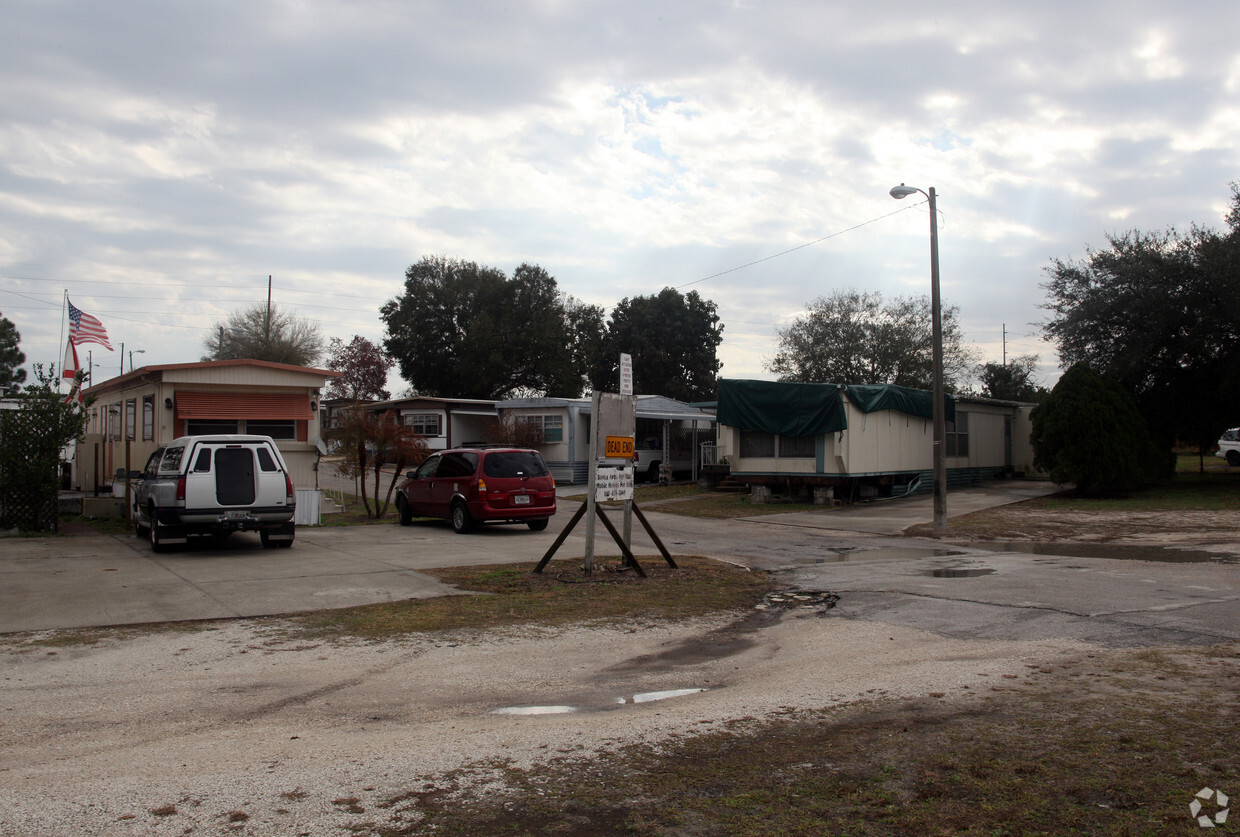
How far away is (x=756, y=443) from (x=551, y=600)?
1625 centimetres

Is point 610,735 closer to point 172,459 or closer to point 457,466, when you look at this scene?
point 172,459

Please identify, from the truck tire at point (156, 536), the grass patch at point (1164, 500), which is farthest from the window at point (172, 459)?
the grass patch at point (1164, 500)

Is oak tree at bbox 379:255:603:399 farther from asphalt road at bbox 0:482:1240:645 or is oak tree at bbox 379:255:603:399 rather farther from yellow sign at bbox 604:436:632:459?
yellow sign at bbox 604:436:632:459

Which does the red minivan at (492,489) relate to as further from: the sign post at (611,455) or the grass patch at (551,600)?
the sign post at (611,455)

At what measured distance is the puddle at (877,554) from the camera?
13516 mm

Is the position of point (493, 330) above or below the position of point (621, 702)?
above

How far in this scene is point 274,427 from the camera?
1933 centimetres

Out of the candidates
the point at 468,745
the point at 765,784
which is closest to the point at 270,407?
the point at 468,745

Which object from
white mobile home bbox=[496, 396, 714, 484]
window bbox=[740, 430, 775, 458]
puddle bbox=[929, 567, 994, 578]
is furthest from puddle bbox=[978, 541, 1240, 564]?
white mobile home bbox=[496, 396, 714, 484]

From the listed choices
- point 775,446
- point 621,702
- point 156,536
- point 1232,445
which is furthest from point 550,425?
point 621,702

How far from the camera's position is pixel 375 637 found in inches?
308

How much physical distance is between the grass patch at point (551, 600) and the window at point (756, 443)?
12699 mm

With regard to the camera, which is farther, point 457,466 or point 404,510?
point 404,510

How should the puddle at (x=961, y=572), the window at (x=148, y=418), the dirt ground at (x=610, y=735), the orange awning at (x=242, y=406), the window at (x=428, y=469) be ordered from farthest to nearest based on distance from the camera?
the window at (x=148, y=418)
the orange awning at (x=242, y=406)
the window at (x=428, y=469)
the puddle at (x=961, y=572)
the dirt ground at (x=610, y=735)
